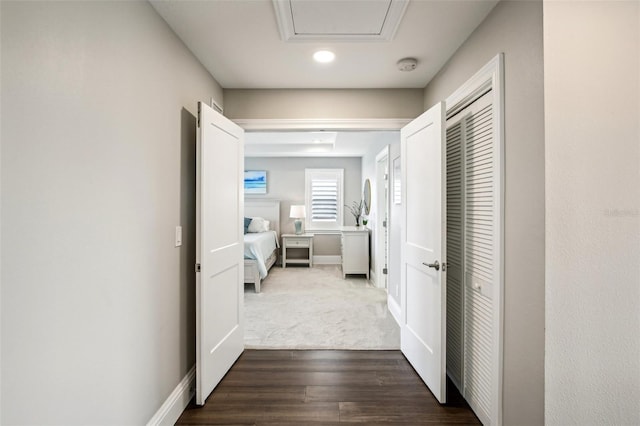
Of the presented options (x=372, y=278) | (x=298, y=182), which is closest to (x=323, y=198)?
(x=298, y=182)

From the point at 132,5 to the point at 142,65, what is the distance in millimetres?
260

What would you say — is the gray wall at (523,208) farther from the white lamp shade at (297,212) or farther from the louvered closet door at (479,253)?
the white lamp shade at (297,212)

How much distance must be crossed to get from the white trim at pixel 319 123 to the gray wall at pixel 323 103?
0.13ft

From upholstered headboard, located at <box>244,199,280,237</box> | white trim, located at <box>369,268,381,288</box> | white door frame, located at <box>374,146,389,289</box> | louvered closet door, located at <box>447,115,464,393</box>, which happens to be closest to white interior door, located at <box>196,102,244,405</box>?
louvered closet door, located at <box>447,115,464,393</box>

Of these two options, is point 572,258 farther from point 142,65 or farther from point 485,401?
point 142,65

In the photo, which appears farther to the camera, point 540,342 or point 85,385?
point 540,342

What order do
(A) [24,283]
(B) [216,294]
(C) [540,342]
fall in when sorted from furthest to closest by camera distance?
(B) [216,294], (C) [540,342], (A) [24,283]

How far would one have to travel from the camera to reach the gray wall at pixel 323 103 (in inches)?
109

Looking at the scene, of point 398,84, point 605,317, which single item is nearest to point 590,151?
point 605,317

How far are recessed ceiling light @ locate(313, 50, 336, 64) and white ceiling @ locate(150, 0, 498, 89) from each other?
4 cm

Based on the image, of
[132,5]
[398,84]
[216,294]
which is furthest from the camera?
[398,84]

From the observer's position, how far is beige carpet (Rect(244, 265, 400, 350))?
2.91 m

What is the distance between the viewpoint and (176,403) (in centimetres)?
187

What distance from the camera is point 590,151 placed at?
3.69 feet
